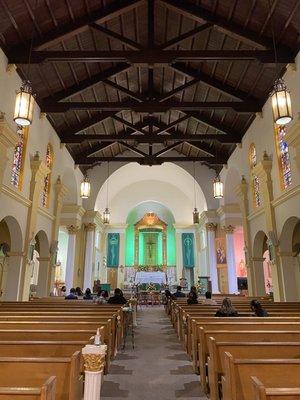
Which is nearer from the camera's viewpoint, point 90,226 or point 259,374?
point 259,374

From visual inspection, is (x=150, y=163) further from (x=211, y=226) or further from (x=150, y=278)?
(x=150, y=278)

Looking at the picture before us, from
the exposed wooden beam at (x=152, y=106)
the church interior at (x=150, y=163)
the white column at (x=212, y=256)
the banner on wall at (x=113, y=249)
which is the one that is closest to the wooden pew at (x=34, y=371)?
the church interior at (x=150, y=163)

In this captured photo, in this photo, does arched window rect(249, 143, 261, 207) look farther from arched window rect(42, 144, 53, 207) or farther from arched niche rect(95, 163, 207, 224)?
arched window rect(42, 144, 53, 207)

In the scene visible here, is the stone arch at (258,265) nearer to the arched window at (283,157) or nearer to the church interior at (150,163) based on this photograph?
the church interior at (150,163)

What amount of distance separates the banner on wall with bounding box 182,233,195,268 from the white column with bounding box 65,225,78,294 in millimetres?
8686

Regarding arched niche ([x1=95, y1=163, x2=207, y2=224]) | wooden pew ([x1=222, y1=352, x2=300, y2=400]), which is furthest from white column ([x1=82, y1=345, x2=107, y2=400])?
arched niche ([x1=95, y1=163, x2=207, y2=224])

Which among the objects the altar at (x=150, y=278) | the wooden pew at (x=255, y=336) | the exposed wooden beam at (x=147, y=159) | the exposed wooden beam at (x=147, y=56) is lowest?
the wooden pew at (x=255, y=336)

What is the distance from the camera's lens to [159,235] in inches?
934

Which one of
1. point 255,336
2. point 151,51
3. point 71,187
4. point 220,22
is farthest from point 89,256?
point 255,336

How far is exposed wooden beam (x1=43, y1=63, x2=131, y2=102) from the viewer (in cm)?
1096

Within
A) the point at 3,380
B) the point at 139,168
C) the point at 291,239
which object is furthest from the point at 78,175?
the point at 3,380

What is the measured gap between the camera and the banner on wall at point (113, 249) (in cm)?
2162

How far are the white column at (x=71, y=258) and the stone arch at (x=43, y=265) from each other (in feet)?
10.6

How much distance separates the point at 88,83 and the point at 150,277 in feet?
41.4
